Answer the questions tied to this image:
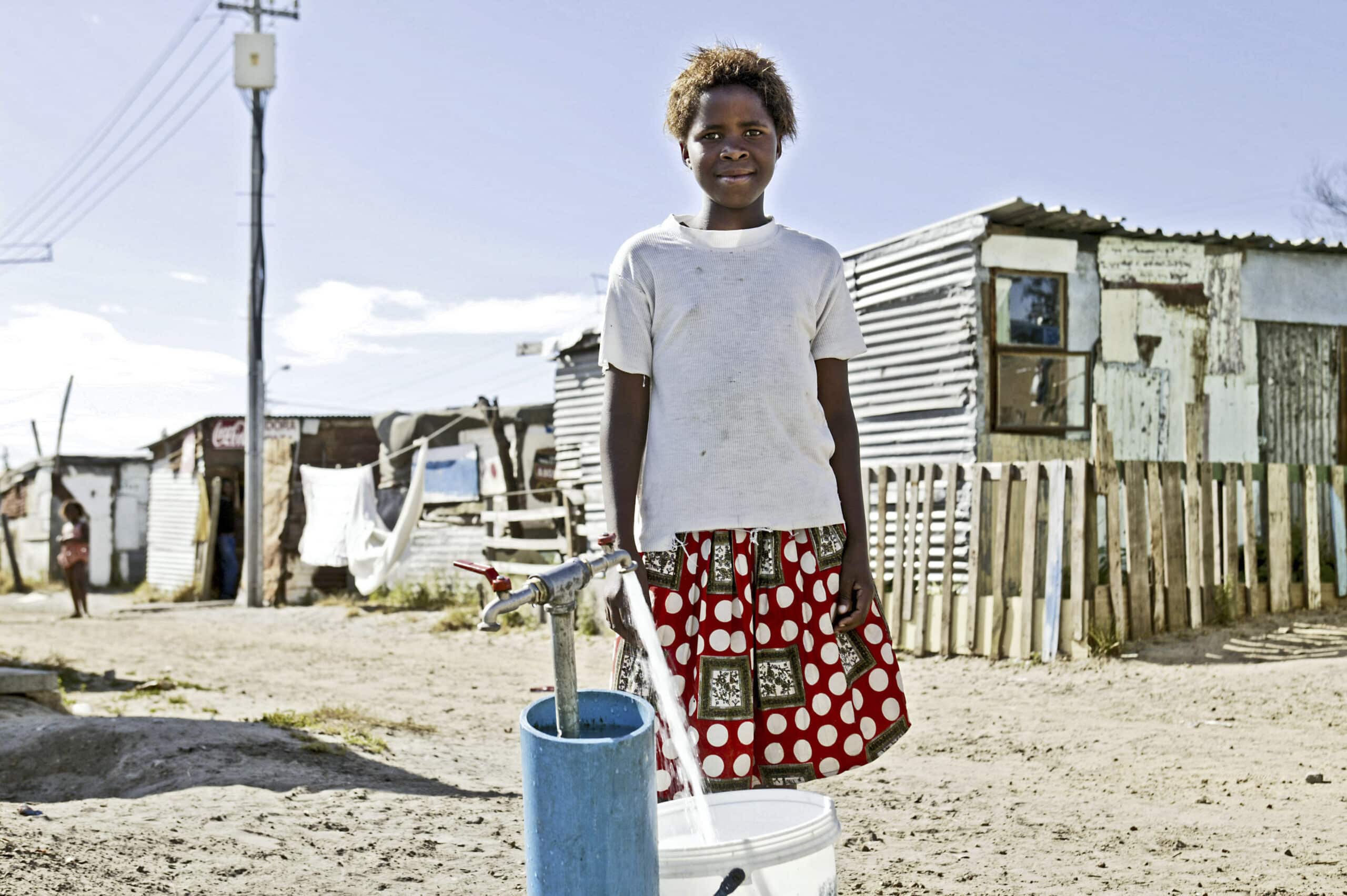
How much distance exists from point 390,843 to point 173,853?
586 mm

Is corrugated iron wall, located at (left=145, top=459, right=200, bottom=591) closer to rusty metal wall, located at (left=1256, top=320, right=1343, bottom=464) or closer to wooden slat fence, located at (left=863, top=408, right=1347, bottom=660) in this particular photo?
wooden slat fence, located at (left=863, top=408, right=1347, bottom=660)

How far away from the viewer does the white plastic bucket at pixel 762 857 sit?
1741 mm

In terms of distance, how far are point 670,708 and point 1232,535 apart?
689 cm

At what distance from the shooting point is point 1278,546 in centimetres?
802

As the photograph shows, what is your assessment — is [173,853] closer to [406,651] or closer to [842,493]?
[842,493]

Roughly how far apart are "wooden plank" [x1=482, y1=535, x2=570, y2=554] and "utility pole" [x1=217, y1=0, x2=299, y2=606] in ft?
13.6

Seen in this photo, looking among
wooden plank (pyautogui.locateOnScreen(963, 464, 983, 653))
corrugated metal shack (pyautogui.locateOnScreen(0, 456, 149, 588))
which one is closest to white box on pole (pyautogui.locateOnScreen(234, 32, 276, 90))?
corrugated metal shack (pyautogui.locateOnScreen(0, 456, 149, 588))

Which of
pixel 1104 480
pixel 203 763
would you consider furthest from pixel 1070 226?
pixel 203 763

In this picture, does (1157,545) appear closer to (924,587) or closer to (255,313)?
(924,587)

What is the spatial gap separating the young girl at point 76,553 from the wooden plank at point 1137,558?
12.9 m

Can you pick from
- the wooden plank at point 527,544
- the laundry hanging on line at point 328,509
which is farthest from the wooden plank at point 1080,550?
the laundry hanging on line at point 328,509

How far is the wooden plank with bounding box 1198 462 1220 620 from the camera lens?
299 inches

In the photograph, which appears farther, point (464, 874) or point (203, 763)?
point (203, 763)

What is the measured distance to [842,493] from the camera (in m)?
2.20
